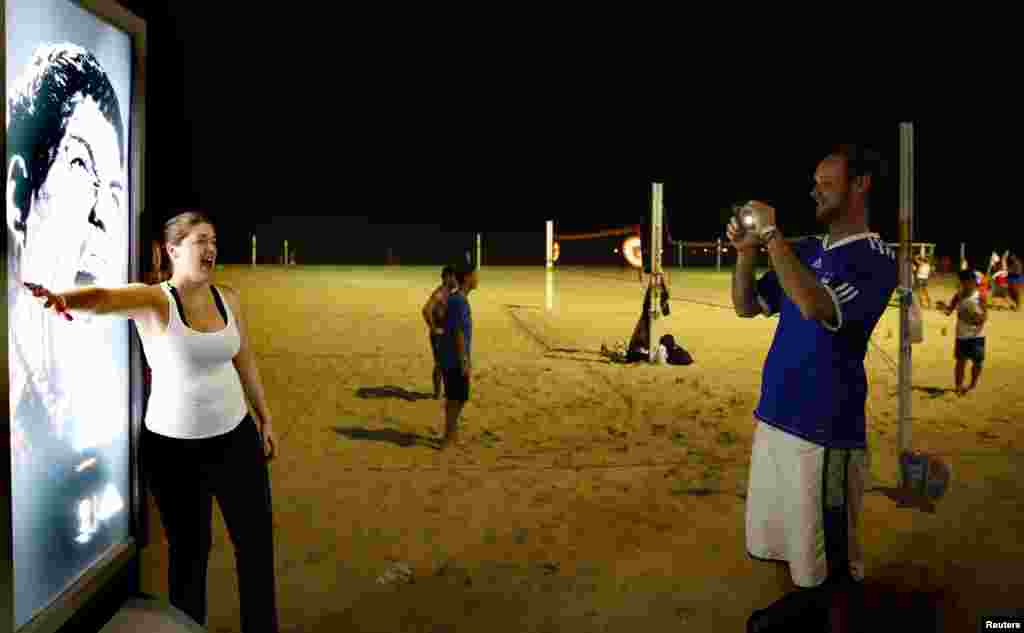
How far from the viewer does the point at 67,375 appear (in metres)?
2.96

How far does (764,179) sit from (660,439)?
55.8 meters

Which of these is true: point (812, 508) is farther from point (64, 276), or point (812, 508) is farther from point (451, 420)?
point (451, 420)

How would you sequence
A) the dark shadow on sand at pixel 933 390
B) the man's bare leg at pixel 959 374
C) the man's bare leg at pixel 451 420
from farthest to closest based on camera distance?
the dark shadow on sand at pixel 933 390, the man's bare leg at pixel 959 374, the man's bare leg at pixel 451 420

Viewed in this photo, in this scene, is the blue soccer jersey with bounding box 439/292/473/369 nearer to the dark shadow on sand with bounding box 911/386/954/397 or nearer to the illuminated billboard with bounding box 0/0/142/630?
the illuminated billboard with bounding box 0/0/142/630

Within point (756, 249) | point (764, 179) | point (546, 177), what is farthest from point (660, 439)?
point (546, 177)

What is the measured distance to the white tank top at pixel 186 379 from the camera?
2959 mm

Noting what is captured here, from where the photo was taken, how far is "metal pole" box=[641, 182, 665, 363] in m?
10.7

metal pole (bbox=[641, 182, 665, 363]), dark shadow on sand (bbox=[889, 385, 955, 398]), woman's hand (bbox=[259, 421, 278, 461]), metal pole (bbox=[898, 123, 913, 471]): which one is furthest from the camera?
metal pole (bbox=[641, 182, 665, 363])

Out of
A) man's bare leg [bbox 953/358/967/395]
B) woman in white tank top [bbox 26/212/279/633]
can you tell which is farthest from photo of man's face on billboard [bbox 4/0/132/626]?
man's bare leg [bbox 953/358/967/395]

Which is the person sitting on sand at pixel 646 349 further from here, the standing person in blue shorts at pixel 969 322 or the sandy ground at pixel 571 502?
the standing person in blue shorts at pixel 969 322

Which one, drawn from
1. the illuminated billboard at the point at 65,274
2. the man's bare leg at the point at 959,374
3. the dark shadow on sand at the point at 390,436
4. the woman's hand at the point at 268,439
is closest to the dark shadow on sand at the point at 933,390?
the man's bare leg at the point at 959,374

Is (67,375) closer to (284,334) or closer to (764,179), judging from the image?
(284,334)

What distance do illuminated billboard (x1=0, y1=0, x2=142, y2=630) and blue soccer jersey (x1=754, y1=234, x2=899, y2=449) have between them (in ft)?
7.32

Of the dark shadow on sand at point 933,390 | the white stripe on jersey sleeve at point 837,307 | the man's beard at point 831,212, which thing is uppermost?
the man's beard at point 831,212
